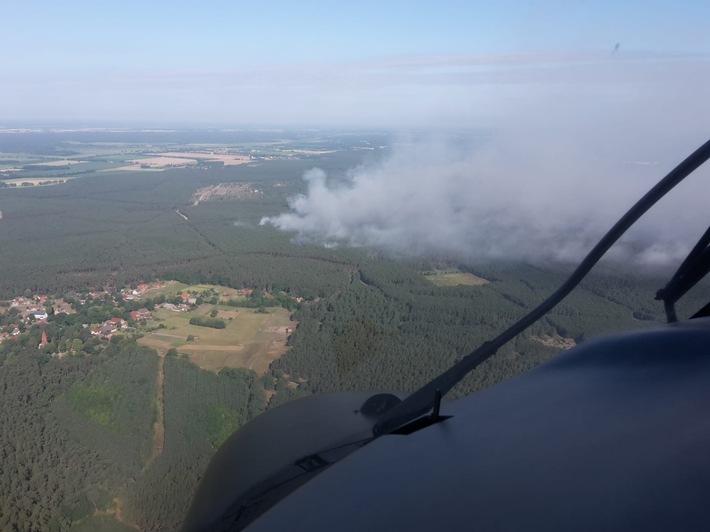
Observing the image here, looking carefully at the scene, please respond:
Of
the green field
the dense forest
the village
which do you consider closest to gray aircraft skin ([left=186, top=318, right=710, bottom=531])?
the dense forest

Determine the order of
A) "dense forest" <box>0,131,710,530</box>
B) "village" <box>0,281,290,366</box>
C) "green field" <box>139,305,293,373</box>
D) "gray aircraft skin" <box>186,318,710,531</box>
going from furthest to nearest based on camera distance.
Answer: "village" <box>0,281,290,366</box> < "green field" <box>139,305,293,373</box> < "dense forest" <box>0,131,710,530</box> < "gray aircraft skin" <box>186,318,710,531</box>

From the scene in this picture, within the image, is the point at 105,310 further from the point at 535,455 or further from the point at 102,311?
the point at 535,455

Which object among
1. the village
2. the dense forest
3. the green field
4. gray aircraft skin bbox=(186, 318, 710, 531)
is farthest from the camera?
the village

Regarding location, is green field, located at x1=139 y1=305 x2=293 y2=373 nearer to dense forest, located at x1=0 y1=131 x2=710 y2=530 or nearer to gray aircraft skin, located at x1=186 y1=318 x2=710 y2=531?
dense forest, located at x1=0 y1=131 x2=710 y2=530

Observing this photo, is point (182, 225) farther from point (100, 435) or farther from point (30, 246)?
point (100, 435)

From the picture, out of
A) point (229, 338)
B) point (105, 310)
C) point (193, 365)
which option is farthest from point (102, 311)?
point (193, 365)

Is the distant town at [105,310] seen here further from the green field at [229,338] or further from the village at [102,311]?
the green field at [229,338]

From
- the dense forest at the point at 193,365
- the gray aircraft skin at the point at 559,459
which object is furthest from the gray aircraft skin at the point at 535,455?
the dense forest at the point at 193,365
